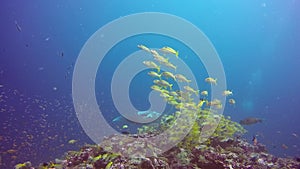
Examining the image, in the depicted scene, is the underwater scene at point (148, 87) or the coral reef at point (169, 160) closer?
the coral reef at point (169, 160)

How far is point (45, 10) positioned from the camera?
123 ft

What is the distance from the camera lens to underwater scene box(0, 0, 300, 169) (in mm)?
6895

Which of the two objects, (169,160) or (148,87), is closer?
(169,160)

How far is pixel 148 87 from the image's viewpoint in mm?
44125

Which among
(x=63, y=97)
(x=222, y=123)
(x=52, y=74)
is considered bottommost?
(x=222, y=123)

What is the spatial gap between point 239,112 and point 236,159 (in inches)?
1190

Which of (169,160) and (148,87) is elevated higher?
(148,87)

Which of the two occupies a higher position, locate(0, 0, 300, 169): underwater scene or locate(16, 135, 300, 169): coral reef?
locate(0, 0, 300, 169): underwater scene

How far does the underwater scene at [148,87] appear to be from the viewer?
6.89 meters

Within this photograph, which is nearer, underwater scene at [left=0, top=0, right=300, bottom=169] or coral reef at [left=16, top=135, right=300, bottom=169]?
coral reef at [left=16, top=135, right=300, bottom=169]

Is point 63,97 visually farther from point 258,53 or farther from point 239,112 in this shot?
point 258,53

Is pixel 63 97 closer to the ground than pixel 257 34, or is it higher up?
closer to the ground

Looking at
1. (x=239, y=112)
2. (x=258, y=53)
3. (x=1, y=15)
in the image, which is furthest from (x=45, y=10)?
(x=258, y=53)

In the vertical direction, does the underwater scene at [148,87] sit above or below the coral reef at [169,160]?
above
